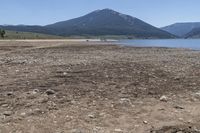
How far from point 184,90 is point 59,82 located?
4527mm

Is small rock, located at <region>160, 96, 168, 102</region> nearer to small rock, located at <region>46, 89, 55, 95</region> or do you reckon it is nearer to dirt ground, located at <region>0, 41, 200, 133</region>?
dirt ground, located at <region>0, 41, 200, 133</region>

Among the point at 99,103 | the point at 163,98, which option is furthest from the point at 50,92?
the point at 163,98

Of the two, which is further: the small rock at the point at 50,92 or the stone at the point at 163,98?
the small rock at the point at 50,92

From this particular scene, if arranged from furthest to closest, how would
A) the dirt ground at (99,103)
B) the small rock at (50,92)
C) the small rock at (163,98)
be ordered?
the small rock at (50,92)
the small rock at (163,98)
the dirt ground at (99,103)

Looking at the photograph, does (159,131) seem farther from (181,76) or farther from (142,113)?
(181,76)

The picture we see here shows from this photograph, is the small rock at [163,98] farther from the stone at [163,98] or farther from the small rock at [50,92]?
the small rock at [50,92]

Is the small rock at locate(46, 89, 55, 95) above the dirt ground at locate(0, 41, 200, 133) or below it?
above

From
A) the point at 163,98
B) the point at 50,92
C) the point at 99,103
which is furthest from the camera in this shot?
the point at 50,92

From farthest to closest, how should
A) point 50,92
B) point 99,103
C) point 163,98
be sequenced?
point 50,92 < point 163,98 < point 99,103

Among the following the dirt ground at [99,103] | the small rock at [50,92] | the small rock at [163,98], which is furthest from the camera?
the small rock at [50,92]

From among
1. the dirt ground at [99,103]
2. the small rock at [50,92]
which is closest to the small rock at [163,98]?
the dirt ground at [99,103]

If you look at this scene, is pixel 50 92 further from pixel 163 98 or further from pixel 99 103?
pixel 163 98

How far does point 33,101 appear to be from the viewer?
11.2 meters

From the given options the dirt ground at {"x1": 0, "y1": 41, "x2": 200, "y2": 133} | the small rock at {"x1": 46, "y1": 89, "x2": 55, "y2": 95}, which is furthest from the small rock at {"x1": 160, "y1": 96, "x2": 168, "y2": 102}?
the small rock at {"x1": 46, "y1": 89, "x2": 55, "y2": 95}
